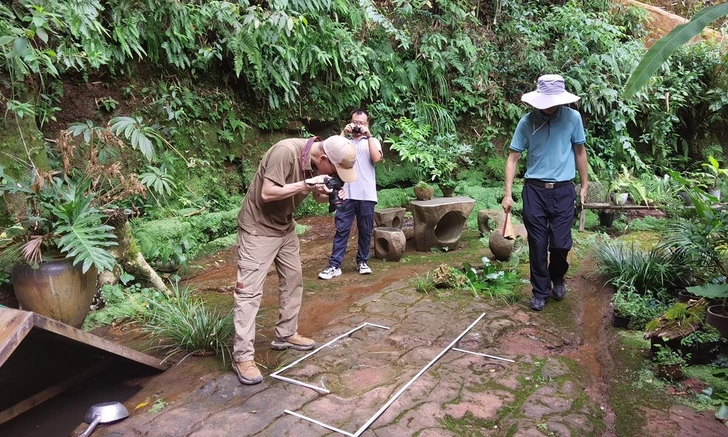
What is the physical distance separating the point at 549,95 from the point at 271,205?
2.48m

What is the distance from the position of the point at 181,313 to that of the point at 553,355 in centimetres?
272

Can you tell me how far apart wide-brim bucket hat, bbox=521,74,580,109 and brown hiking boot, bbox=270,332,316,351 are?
2.57m

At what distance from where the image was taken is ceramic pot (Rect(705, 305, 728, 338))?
315 centimetres

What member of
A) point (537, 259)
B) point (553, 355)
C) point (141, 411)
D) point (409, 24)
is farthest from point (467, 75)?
point (141, 411)

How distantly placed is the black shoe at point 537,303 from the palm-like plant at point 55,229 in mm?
3537

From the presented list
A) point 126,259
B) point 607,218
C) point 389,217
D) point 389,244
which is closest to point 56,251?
point 126,259

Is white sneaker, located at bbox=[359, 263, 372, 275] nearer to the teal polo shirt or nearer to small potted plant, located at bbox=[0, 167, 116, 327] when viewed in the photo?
the teal polo shirt

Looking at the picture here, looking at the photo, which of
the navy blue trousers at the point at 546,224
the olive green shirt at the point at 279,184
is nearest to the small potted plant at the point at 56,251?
the olive green shirt at the point at 279,184

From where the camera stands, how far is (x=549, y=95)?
160 inches

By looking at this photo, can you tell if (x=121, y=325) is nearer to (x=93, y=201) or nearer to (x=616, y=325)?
(x=93, y=201)

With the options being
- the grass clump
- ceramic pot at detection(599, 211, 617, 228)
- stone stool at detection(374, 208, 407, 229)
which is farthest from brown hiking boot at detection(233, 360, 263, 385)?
ceramic pot at detection(599, 211, 617, 228)

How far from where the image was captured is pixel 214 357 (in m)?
3.46

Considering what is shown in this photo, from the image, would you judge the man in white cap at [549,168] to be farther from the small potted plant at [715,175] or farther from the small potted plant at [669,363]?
the small potted plant at [669,363]

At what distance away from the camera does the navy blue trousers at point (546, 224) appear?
416 cm
